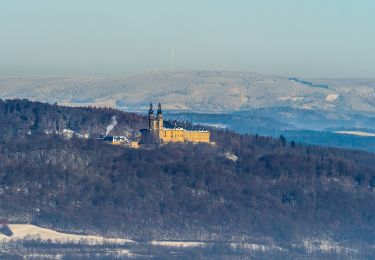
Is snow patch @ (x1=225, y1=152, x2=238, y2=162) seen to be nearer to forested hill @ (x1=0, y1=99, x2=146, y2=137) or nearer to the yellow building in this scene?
the yellow building

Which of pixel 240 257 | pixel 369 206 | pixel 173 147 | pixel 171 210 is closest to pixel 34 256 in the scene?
pixel 240 257

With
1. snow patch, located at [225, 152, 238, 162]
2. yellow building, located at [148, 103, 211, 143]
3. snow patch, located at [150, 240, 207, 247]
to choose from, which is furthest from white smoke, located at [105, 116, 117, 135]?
snow patch, located at [150, 240, 207, 247]

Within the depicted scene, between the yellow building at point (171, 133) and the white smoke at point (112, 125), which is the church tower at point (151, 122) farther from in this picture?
the white smoke at point (112, 125)

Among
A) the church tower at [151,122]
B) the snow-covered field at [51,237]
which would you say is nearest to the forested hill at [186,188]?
the snow-covered field at [51,237]

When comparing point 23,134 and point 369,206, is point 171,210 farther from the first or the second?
point 23,134

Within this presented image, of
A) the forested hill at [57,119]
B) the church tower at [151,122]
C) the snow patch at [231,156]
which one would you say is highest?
the church tower at [151,122]
